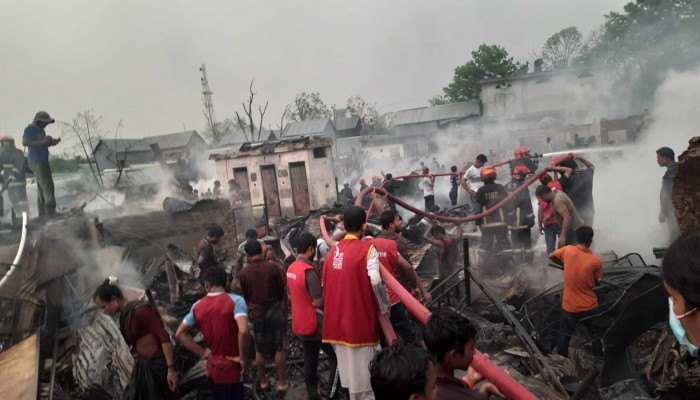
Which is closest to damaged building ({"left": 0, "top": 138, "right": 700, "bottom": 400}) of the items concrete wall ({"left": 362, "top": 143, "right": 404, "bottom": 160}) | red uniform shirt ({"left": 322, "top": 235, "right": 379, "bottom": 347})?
red uniform shirt ({"left": 322, "top": 235, "right": 379, "bottom": 347})

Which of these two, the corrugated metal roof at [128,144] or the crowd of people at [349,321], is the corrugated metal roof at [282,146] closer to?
the crowd of people at [349,321]

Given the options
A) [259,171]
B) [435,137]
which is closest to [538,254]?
[259,171]

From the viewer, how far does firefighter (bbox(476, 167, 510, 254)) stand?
7.80 metres

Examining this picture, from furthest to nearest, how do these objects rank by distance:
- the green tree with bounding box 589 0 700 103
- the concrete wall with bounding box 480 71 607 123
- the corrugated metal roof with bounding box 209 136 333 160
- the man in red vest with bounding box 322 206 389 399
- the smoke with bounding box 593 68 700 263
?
the concrete wall with bounding box 480 71 607 123
the green tree with bounding box 589 0 700 103
the corrugated metal roof with bounding box 209 136 333 160
the smoke with bounding box 593 68 700 263
the man in red vest with bounding box 322 206 389 399

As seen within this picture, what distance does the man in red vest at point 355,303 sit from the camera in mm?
3512

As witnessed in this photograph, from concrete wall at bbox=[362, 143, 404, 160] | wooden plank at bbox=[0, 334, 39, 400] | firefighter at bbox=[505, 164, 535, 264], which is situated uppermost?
concrete wall at bbox=[362, 143, 404, 160]

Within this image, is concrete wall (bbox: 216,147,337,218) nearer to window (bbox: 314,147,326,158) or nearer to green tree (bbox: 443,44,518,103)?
window (bbox: 314,147,326,158)

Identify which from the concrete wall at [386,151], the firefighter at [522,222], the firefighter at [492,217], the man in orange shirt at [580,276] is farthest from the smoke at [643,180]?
the concrete wall at [386,151]

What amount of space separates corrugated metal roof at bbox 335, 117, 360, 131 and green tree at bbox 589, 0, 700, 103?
26.6 meters

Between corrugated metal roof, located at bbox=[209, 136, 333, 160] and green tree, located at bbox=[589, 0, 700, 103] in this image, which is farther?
green tree, located at bbox=[589, 0, 700, 103]

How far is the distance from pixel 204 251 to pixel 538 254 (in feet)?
20.2

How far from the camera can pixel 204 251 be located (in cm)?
666

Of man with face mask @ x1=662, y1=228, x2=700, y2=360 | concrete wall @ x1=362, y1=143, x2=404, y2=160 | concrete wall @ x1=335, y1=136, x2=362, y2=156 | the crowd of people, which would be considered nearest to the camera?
man with face mask @ x1=662, y1=228, x2=700, y2=360

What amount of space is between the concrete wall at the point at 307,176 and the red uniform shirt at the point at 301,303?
14387 millimetres
